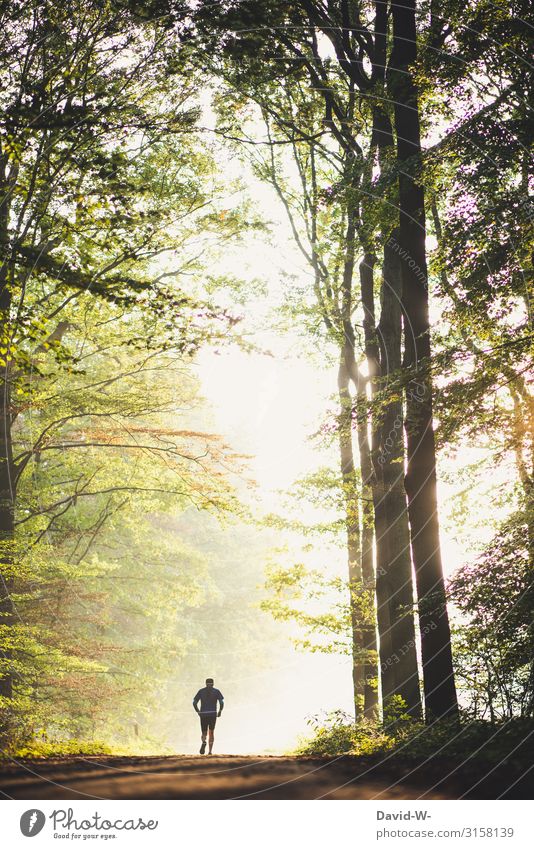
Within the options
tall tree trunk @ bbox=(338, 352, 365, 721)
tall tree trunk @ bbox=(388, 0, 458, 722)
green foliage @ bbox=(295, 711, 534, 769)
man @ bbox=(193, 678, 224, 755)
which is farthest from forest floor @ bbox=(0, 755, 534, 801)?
tall tree trunk @ bbox=(338, 352, 365, 721)

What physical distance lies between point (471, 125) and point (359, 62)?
5.08 metres

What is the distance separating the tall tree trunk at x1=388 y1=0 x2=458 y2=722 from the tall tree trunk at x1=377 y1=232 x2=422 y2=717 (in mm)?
738

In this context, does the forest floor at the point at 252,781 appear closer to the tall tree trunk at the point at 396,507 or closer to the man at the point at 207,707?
the tall tree trunk at the point at 396,507

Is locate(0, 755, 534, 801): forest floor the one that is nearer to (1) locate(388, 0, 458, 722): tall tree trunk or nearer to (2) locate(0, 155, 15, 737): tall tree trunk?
(1) locate(388, 0, 458, 722): tall tree trunk

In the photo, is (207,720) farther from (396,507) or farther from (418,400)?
(418,400)

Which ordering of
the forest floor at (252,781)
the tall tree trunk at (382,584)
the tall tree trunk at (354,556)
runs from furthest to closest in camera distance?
the tall tree trunk at (354,556)
the tall tree trunk at (382,584)
the forest floor at (252,781)

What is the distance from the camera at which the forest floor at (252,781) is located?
4574 millimetres

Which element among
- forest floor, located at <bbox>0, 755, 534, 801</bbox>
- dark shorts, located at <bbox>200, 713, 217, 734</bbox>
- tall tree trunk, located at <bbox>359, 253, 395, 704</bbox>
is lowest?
forest floor, located at <bbox>0, 755, 534, 801</bbox>

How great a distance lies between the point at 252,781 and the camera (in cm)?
488

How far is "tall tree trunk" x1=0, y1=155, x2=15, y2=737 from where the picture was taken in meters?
9.07

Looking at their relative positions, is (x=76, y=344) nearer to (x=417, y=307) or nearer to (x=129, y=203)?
(x=129, y=203)

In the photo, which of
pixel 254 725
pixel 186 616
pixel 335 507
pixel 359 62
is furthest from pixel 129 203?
pixel 254 725

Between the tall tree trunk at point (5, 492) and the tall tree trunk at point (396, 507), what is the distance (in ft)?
18.4

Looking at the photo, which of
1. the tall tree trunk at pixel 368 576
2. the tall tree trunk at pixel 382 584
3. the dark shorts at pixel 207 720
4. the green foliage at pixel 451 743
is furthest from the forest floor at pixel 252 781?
the tall tree trunk at pixel 368 576
